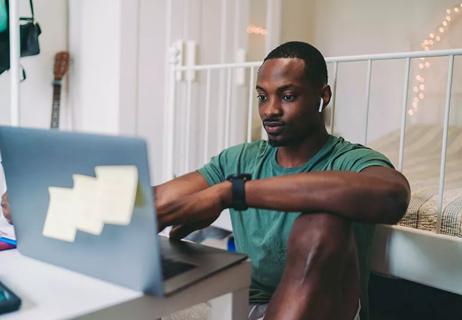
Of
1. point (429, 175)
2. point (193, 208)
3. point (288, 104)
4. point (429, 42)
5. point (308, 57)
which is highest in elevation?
point (429, 42)

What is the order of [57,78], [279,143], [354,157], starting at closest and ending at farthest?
1. [354,157]
2. [279,143]
3. [57,78]

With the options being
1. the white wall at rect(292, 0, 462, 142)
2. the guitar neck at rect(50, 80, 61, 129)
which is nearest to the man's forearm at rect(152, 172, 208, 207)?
the guitar neck at rect(50, 80, 61, 129)

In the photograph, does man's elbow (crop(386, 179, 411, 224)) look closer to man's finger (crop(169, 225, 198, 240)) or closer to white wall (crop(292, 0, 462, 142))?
man's finger (crop(169, 225, 198, 240))

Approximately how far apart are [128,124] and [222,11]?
2.63ft

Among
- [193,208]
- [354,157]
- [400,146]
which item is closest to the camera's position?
[193,208]

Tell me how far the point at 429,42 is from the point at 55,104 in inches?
85.8

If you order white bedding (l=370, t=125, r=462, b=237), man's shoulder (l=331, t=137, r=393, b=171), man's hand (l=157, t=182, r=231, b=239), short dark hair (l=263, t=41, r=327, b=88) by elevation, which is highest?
short dark hair (l=263, t=41, r=327, b=88)

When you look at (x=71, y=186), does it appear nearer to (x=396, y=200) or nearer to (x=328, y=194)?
(x=328, y=194)

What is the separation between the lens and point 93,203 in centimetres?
59

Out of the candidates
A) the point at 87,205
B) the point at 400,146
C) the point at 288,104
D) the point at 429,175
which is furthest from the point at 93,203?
the point at 429,175

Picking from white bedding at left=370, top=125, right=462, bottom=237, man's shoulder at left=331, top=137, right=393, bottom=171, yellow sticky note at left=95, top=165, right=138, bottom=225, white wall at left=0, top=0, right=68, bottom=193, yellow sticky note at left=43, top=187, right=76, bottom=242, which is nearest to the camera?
yellow sticky note at left=95, top=165, right=138, bottom=225

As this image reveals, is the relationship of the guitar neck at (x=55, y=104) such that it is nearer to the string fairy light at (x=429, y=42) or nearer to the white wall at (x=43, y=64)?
the white wall at (x=43, y=64)

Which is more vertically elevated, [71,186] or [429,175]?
[71,186]

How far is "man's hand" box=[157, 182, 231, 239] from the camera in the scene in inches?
31.7
